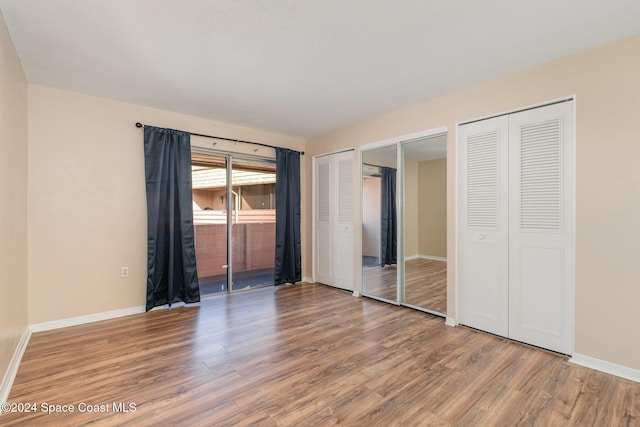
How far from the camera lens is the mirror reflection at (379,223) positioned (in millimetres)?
3975

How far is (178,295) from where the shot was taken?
3.86 m

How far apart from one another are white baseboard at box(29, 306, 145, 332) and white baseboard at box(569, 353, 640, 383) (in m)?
4.42

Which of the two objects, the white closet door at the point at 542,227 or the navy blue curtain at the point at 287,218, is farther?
the navy blue curtain at the point at 287,218

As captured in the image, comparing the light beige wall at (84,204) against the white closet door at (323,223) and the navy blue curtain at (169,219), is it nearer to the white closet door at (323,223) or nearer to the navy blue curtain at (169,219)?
the navy blue curtain at (169,219)

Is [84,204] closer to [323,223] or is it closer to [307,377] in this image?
[307,377]

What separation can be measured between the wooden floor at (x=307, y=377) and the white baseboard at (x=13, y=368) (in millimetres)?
50

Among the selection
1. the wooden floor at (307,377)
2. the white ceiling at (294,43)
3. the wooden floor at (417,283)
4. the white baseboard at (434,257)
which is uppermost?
the white ceiling at (294,43)

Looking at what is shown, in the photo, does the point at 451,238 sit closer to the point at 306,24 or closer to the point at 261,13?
the point at 306,24

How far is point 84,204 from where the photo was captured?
10.9 feet

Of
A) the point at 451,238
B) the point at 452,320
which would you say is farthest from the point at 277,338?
the point at 451,238

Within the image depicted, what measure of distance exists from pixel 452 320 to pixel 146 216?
3.79 metres

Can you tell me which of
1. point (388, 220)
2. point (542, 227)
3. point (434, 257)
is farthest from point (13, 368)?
point (542, 227)

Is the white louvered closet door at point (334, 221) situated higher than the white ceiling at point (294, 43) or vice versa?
the white ceiling at point (294, 43)

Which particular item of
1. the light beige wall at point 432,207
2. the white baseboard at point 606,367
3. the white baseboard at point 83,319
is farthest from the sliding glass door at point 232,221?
the white baseboard at point 606,367
